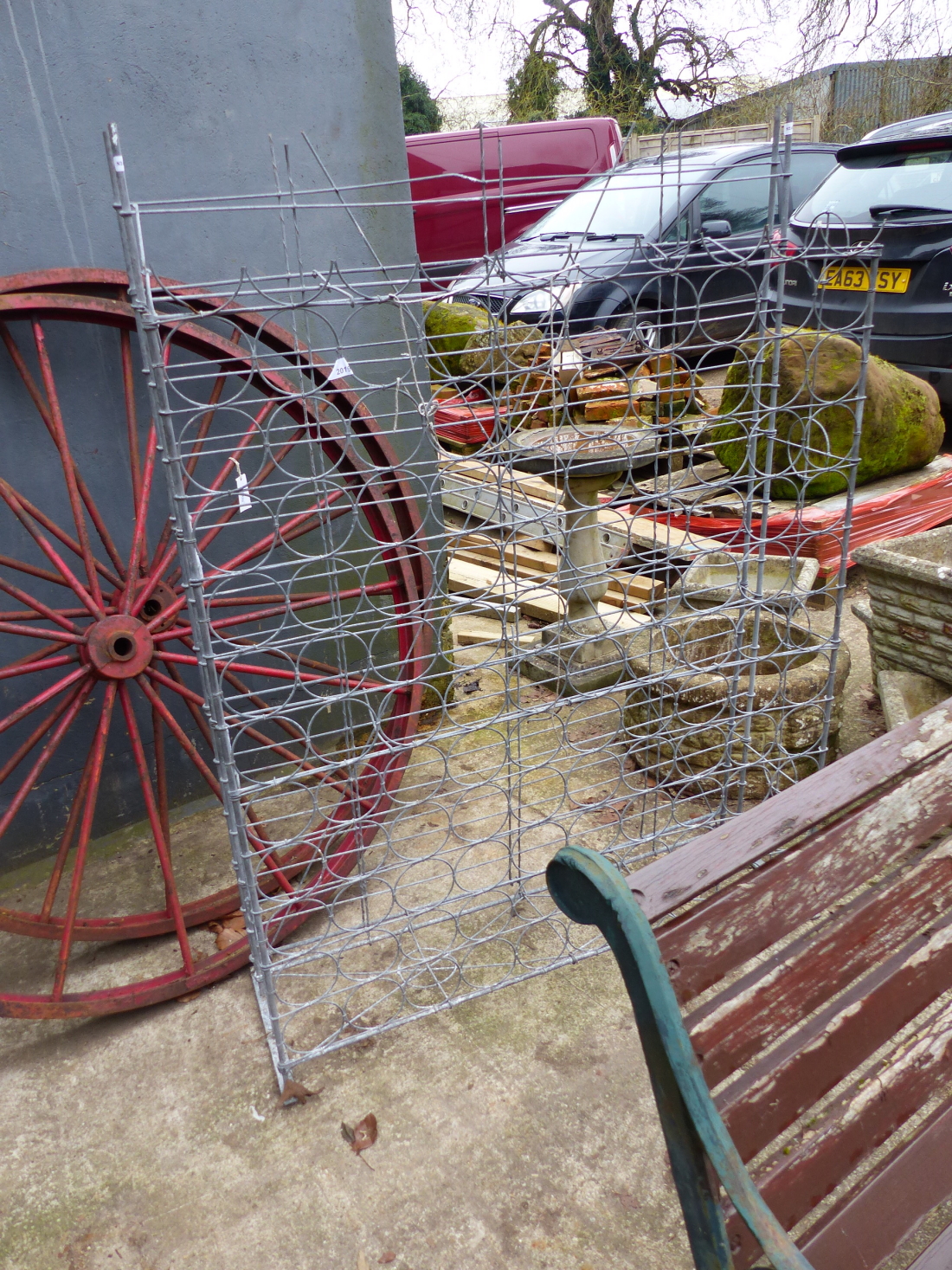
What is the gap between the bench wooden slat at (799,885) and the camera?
1.04 meters

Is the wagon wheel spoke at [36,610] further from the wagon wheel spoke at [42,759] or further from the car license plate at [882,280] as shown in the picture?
the car license plate at [882,280]

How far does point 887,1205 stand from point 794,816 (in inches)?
19.3

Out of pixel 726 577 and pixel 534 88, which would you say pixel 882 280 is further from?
pixel 534 88

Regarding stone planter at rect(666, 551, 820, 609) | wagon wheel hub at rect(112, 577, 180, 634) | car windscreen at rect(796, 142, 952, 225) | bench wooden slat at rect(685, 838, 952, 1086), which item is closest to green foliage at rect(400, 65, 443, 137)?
car windscreen at rect(796, 142, 952, 225)

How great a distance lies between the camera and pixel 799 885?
1.11 meters

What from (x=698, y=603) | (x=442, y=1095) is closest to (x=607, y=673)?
(x=698, y=603)

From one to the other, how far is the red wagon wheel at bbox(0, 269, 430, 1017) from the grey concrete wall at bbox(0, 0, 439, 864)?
0.02 metres

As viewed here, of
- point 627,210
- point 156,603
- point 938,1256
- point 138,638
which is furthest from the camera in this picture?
point 627,210

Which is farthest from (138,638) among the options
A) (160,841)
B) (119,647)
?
(160,841)

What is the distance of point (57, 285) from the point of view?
2154mm

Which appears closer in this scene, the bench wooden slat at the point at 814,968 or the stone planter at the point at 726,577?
the bench wooden slat at the point at 814,968

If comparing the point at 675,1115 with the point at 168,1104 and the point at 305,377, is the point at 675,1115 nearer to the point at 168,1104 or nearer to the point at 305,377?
the point at 168,1104

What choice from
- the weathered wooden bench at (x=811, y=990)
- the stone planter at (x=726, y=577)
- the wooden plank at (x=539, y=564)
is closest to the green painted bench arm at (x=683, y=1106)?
the weathered wooden bench at (x=811, y=990)

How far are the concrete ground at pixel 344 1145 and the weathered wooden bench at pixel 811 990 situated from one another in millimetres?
633
